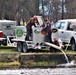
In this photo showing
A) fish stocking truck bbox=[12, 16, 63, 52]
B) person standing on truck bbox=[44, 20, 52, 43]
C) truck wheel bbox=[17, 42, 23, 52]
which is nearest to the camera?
fish stocking truck bbox=[12, 16, 63, 52]

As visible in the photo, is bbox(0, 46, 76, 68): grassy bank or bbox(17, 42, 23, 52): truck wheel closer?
bbox(0, 46, 76, 68): grassy bank

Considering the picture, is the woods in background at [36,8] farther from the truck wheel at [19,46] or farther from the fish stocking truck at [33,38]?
the fish stocking truck at [33,38]

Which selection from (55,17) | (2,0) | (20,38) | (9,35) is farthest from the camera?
(55,17)

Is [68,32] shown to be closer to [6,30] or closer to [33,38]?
[33,38]

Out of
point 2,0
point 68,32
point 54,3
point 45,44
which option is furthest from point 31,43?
point 54,3

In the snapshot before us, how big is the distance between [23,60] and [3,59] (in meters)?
0.79

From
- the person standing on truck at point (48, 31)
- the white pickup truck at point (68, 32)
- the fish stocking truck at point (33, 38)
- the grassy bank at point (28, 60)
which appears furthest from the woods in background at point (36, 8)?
the grassy bank at point (28, 60)

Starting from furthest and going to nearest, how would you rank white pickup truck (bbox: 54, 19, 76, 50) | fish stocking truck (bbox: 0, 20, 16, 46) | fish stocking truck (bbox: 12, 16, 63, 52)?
fish stocking truck (bbox: 0, 20, 16, 46) < white pickup truck (bbox: 54, 19, 76, 50) < fish stocking truck (bbox: 12, 16, 63, 52)

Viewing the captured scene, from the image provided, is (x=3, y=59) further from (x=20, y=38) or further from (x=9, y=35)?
(x=9, y=35)

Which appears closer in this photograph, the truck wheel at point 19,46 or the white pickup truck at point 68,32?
the truck wheel at point 19,46

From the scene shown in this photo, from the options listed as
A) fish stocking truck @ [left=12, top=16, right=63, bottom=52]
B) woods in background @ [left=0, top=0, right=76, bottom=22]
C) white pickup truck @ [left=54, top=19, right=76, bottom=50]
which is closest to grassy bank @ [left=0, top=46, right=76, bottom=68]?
fish stocking truck @ [left=12, top=16, right=63, bottom=52]

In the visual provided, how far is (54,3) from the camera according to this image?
182ft

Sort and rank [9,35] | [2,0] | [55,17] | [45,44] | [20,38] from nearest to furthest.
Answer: [45,44] < [20,38] < [9,35] < [2,0] < [55,17]

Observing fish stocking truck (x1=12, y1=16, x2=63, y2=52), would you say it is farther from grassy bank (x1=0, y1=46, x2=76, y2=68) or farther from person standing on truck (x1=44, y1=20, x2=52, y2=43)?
grassy bank (x1=0, y1=46, x2=76, y2=68)
